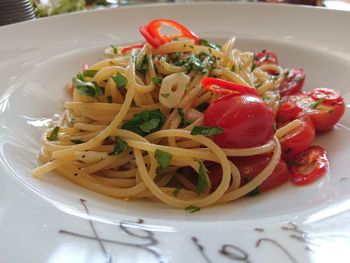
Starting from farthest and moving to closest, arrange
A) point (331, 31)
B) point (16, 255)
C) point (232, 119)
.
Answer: point (331, 31)
point (232, 119)
point (16, 255)

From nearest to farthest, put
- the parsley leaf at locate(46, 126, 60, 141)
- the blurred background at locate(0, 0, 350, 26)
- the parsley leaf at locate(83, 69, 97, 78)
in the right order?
1. the parsley leaf at locate(46, 126, 60, 141)
2. the parsley leaf at locate(83, 69, 97, 78)
3. the blurred background at locate(0, 0, 350, 26)

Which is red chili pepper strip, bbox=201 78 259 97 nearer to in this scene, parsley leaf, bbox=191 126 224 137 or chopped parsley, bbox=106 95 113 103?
parsley leaf, bbox=191 126 224 137

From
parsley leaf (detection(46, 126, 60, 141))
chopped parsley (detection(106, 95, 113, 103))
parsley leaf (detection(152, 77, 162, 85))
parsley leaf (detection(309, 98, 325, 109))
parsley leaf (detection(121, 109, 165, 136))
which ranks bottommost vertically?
parsley leaf (detection(46, 126, 60, 141))

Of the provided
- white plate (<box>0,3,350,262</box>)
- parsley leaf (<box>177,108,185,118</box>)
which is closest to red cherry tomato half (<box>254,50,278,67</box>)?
white plate (<box>0,3,350,262</box>)

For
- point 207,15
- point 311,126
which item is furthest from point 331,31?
A: point 311,126

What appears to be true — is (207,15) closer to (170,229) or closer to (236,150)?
(236,150)

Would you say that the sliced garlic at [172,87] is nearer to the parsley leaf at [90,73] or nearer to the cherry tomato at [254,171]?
the cherry tomato at [254,171]

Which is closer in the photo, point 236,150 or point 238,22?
point 236,150
